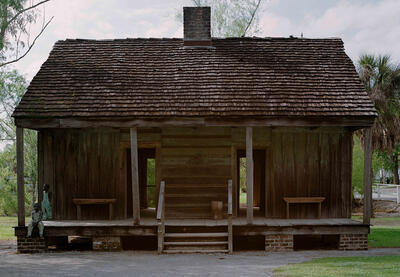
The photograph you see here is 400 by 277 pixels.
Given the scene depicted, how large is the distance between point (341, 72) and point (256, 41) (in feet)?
10.4

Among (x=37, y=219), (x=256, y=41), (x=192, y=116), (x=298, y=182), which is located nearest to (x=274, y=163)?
(x=298, y=182)

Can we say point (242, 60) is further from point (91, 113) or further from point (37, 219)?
point (37, 219)

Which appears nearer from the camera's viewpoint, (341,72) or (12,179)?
(341,72)

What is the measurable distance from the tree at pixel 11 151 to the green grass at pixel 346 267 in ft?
68.4

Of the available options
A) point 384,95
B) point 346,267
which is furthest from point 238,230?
point 384,95

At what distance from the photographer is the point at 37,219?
460 inches

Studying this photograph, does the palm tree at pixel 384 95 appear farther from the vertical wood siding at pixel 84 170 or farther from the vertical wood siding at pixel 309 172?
the vertical wood siding at pixel 84 170

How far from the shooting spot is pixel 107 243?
1187 centimetres

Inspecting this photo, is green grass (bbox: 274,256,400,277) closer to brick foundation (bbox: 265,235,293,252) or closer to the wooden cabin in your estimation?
brick foundation (bbox: 265,235,293,252)

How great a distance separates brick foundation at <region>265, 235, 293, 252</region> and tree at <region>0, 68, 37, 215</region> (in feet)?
61.0

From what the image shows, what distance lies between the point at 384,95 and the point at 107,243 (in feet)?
47.5

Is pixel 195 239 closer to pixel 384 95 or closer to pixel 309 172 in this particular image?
pixel 309 172

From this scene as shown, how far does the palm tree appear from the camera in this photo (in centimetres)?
2020

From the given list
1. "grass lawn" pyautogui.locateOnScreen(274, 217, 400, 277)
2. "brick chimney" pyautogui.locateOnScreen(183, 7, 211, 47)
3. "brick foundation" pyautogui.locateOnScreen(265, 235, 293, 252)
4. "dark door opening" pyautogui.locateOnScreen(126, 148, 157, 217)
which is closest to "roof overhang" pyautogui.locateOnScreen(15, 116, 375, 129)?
"dark door opening" pyautogui.locateOnScreen(126, 148, 157, 217)
